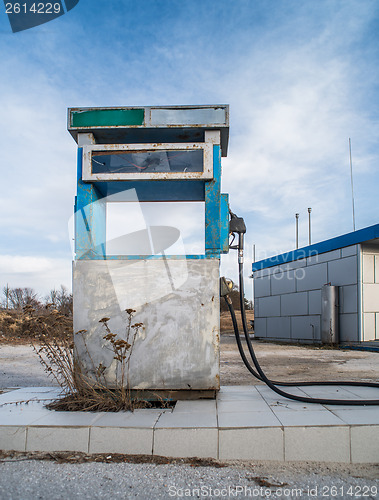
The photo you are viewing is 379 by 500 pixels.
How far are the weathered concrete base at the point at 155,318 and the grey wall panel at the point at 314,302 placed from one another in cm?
1092

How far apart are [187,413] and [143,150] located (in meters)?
2.42

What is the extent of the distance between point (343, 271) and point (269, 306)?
5.34m

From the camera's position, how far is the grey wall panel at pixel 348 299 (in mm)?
12234

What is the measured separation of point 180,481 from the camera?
2.59 meters

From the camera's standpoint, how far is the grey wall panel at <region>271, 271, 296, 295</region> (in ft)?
52.2

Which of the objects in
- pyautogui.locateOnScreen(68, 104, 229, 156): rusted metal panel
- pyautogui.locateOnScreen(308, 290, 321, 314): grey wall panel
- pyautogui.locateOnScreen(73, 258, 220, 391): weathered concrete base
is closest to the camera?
pyautogui.locateOnScreen(73, 258, 220, 391): weathered concrete base

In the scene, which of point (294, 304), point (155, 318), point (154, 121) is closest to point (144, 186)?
point (154, 121)

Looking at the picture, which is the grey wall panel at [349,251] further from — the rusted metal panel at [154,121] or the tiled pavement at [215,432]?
the tiled pavement at [215,432]

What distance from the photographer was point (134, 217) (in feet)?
16.2

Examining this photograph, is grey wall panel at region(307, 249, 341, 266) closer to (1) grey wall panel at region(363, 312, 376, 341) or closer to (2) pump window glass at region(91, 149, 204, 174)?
(1) grey wall panel at region(363, 312, 376, 341)

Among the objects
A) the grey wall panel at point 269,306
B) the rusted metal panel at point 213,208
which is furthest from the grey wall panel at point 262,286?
the rusted metal panel at point 213,208

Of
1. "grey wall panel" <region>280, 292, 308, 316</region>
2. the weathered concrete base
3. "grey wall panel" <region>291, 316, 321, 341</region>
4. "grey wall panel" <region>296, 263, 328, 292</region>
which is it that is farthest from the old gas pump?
"grey wall panel" <region>280, 292, 308, 316</region>

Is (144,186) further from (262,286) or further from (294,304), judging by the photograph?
(262,286)

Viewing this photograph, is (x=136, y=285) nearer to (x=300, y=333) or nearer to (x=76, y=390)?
(x=76, y=390)
